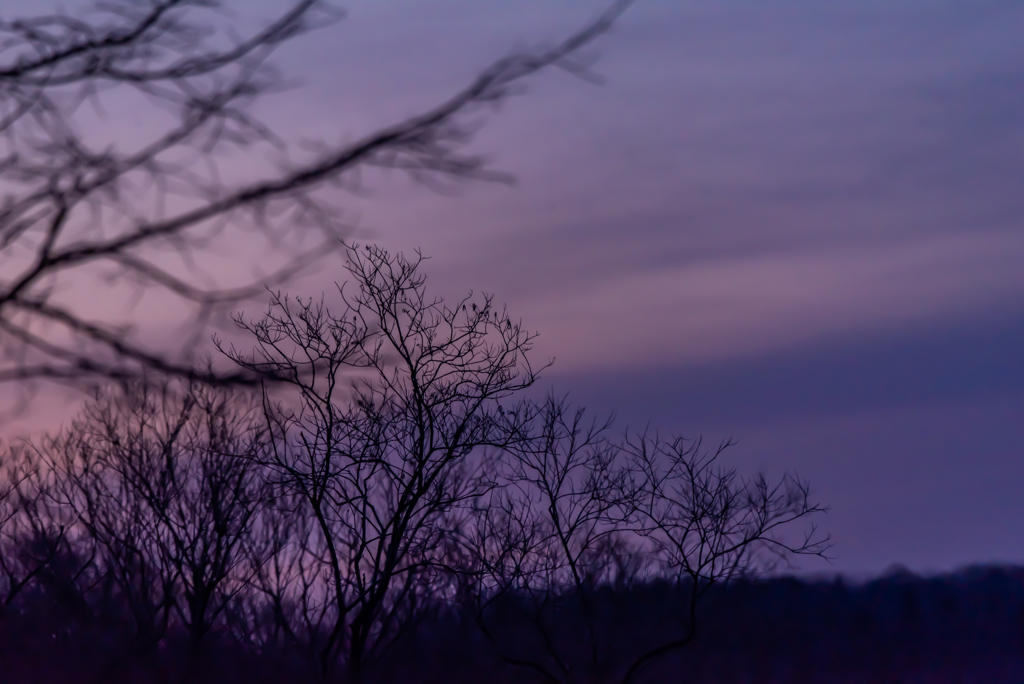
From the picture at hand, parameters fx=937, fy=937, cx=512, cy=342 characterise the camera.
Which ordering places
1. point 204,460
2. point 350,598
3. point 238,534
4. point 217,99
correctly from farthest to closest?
point 238,534 → point 204,460 → point 350,598 → point 217,99

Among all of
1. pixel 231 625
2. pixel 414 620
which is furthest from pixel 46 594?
pixel 414 620

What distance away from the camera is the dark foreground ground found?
2005 cm

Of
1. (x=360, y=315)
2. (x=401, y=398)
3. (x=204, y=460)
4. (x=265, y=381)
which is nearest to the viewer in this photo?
(x=265, y=381)

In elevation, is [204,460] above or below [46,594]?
above

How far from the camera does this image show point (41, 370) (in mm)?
2635

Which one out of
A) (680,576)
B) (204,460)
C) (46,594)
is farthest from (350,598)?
(46,594)

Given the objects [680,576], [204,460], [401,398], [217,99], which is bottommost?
→ [217,99]

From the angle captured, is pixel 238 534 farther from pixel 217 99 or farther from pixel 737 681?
pixel 217 99

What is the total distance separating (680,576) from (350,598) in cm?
809

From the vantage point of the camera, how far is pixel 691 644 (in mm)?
25250

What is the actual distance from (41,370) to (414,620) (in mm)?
32545

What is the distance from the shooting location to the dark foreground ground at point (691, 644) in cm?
2005

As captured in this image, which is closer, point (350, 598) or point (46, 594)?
point (350, 598)

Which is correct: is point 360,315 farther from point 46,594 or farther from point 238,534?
point 46,594
